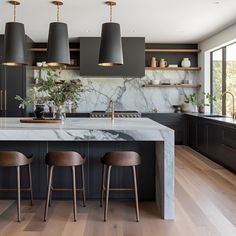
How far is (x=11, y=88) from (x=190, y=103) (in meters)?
4.39

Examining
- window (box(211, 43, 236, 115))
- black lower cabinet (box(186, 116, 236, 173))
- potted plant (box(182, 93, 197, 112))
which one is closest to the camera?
black lower cabinet (box(186, 116, 236, 173))

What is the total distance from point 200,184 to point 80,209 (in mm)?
1933

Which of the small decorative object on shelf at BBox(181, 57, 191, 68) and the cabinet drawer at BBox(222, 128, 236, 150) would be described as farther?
the small decorative object on shelf at BBox(181, 57, 191, 68)

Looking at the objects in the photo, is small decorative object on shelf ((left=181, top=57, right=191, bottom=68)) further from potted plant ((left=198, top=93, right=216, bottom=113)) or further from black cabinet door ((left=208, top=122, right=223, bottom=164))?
black cabinet door ((left=208, top=122, right=223, bottom=164))

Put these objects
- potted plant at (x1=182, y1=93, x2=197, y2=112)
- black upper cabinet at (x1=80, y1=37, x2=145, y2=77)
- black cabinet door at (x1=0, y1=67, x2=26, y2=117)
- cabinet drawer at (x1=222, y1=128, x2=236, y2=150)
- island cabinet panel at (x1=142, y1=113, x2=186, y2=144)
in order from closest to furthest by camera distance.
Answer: cabinet drawer at (x1=222, y1=128, x2=236, y2=150), black cabinet door at (x1=0, y1=67, x2=26, y2=117), black upper cabinet at (x1=80, y1=37, x2=145, y2=77), island cabinet panel at (x1=142, y1=113, x2=186, y2=144), potted plant at (x1=182, y1=93, x2=197, y2=112)

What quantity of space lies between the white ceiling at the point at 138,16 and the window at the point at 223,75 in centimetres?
61

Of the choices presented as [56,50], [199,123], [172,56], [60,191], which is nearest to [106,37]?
[56,50]

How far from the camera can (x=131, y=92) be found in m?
8.97

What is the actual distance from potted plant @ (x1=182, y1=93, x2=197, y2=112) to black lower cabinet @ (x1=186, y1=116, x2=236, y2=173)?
545 mm

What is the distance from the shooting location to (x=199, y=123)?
7500 mm

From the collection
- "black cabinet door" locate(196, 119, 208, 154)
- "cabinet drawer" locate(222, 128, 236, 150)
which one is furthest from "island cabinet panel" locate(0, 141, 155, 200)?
"black cabinet door" locate(196, 119, 208, 154)

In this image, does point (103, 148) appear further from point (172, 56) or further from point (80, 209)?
point (172, 56)

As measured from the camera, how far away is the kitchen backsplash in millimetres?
8914

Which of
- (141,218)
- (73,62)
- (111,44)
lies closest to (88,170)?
(141,218)
